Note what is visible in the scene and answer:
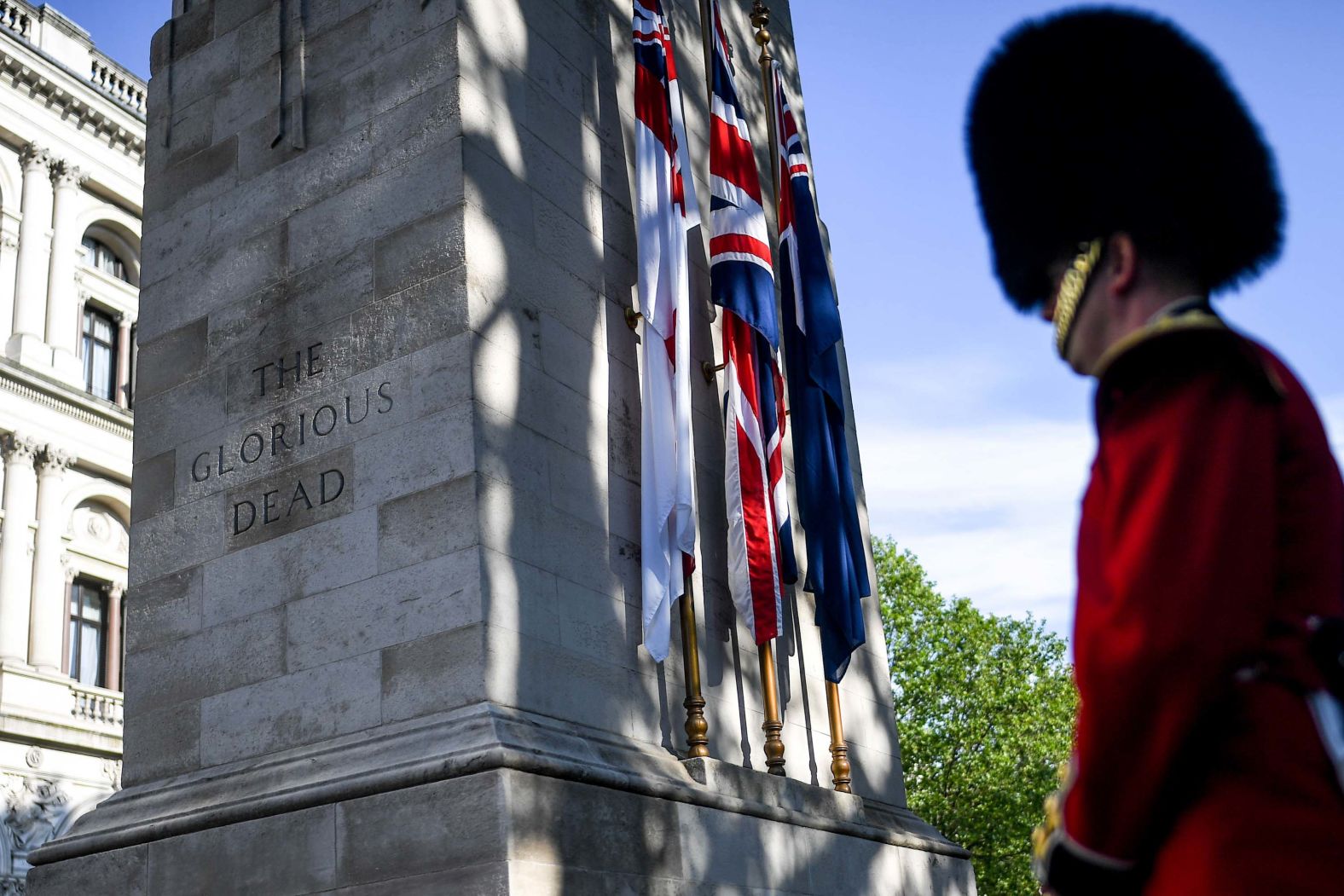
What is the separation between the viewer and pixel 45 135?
108ft

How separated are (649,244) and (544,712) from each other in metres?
3.29

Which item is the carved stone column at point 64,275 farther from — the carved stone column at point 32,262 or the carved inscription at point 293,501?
the carved inscription at point 293,501

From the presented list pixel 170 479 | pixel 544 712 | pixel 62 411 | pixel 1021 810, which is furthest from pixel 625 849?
pixel 1021 810

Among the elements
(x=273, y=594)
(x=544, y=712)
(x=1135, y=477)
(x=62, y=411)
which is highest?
(x=62, y=411)

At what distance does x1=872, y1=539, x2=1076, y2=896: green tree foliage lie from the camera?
35688 millimetres

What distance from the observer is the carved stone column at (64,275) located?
32.2 m

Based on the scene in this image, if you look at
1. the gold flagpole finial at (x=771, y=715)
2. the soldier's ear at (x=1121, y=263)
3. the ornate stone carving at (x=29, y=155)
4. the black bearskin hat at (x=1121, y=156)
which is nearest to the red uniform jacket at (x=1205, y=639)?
the soldier's ear at (x=1121, y=263)

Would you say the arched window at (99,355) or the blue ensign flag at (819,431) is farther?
the arched window at (99,355)

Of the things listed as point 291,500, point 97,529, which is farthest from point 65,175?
point 291,500

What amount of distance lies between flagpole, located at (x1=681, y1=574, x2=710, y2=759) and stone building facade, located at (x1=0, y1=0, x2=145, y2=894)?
2194 centimetres

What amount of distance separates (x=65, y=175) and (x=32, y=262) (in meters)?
2.49

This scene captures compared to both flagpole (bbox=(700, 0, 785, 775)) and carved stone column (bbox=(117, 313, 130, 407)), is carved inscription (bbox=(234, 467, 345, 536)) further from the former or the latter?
carved stone column (bbox=(117, 313, 130, 407))

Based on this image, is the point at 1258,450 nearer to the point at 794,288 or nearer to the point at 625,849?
the point at 625,849

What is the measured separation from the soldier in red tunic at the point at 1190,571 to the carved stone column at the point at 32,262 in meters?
32.1
